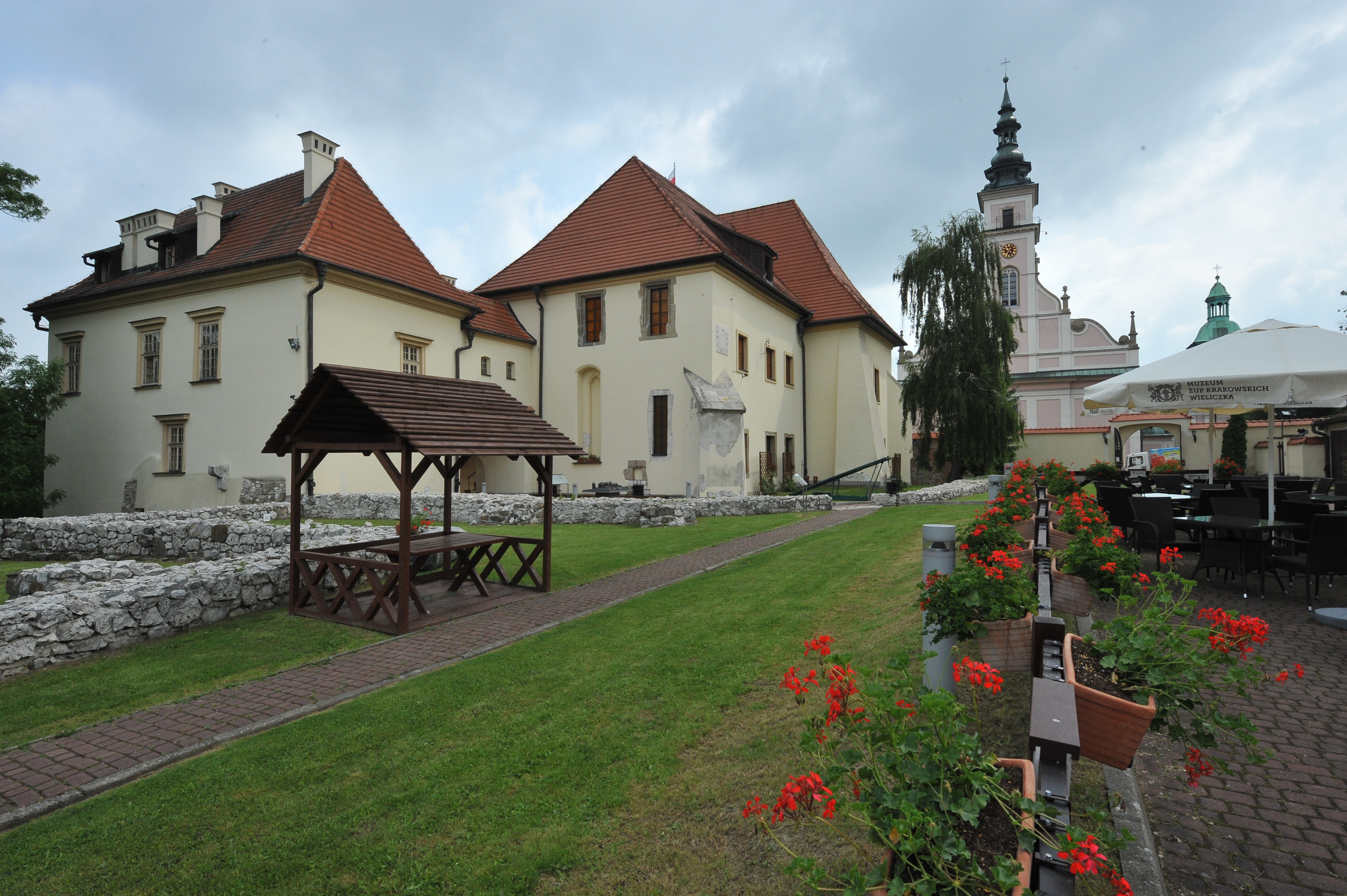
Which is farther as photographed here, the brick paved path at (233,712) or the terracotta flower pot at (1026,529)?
the terracotta flower pot at (1026,529)

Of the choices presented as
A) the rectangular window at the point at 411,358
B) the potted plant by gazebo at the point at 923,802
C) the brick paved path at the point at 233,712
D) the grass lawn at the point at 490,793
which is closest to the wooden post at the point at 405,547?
the brick paved path at the point at 233,712

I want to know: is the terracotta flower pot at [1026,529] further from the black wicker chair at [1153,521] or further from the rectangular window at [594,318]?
the rectangular window at [594,318]

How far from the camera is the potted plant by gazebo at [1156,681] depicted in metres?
2.62

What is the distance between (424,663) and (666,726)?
3.12 m

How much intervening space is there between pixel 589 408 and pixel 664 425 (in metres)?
3.62

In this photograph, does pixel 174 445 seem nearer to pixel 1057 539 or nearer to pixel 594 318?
pixel 594 318

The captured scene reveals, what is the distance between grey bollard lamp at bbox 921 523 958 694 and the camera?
3641mm

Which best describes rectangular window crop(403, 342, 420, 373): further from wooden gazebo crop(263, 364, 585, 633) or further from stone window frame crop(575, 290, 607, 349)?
wooden gazebo crop(263, 364, 585, 633)

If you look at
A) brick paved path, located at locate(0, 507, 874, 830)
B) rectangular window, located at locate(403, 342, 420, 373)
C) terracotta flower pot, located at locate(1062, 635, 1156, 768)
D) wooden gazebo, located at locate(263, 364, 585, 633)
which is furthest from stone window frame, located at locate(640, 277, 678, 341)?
terracotta flower pot, located at locate(1062, 635, 1156, 768)

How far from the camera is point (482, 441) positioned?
28.7ft

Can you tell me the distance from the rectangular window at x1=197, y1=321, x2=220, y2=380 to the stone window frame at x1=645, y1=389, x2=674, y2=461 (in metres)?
13.4

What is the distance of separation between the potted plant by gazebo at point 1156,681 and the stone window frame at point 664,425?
2134cm

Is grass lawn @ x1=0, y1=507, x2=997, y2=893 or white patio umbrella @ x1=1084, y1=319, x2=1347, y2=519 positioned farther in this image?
white patio umbrella @ x1=1084, y1=319, x2=1347, y2=519

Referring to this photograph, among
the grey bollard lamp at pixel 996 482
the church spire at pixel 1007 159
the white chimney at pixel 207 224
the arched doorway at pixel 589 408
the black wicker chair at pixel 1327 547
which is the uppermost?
the church spire at pixel 1007 159
